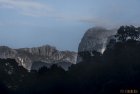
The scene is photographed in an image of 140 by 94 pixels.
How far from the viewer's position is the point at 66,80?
A: 5991 cm

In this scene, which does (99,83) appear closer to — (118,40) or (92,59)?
(92,59)

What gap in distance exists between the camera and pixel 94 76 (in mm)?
56969

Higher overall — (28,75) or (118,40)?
(118,40)

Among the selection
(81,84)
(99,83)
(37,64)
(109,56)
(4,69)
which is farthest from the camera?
(37,64)

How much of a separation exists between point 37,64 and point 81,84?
12850cm

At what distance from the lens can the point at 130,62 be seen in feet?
179

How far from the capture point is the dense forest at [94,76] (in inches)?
1927

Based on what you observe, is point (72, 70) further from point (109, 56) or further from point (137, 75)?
point (137, 75)

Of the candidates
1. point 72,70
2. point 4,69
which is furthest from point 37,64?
point 72,70

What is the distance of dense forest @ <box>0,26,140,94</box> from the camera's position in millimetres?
48938

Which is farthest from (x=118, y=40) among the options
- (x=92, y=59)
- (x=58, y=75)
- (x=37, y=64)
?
(x=37, y=64)

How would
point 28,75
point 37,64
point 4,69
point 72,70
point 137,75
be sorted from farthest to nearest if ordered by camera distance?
point 37,64 → point 4,69 → point 28,75 → point 72,70 → point 137,75

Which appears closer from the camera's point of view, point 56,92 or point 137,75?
point 137,75

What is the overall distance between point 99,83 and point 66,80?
7.80 metres
